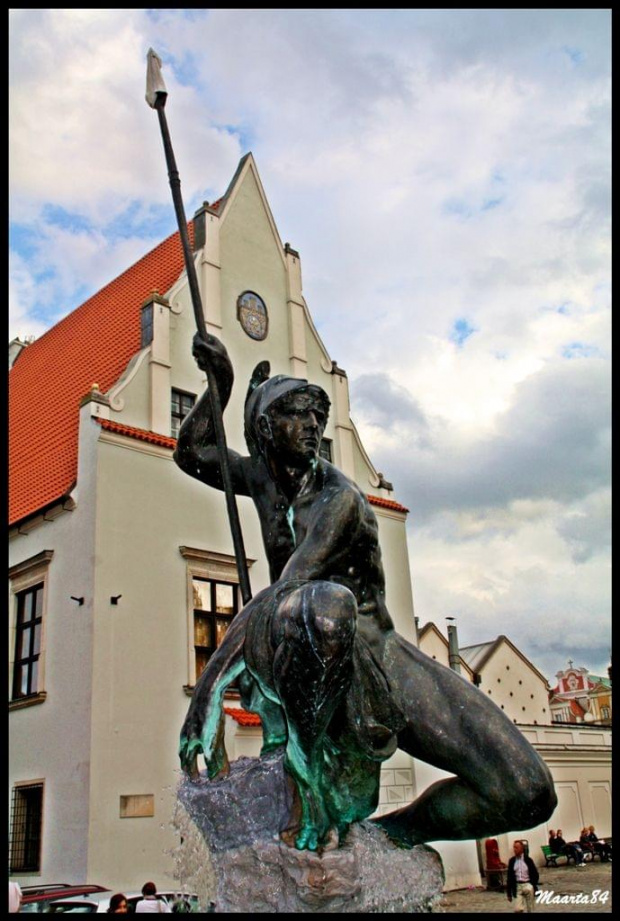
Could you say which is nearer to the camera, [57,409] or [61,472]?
[61,472]

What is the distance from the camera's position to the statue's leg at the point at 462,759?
2.46 meters

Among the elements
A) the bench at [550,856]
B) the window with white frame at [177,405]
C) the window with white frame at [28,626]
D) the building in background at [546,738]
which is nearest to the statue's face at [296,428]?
the window with white frame at [28,626]

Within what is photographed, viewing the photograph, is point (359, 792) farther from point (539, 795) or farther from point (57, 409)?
point (57, 409)

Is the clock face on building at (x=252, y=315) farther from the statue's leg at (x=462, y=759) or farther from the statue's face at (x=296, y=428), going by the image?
the statue's leg at (x=462, y=759)

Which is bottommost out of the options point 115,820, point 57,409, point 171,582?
point 115,820

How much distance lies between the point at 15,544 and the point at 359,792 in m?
15.6

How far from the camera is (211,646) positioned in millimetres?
15883

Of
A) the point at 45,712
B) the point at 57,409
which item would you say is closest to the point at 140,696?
the point at 45,712

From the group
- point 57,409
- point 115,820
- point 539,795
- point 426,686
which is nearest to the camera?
point 539,795

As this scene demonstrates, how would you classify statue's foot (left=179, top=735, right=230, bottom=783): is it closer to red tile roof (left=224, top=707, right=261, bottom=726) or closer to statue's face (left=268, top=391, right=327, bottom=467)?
statue's face (left=268, top=391, right=327, bottom=467)

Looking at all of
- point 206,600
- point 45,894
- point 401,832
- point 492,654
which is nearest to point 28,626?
point 206,600

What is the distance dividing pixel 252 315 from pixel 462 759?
689 inches

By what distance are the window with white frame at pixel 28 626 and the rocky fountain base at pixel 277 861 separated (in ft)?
44.4

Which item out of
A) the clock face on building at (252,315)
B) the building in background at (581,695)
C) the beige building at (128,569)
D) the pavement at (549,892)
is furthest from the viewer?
the building in background at (581,695)
